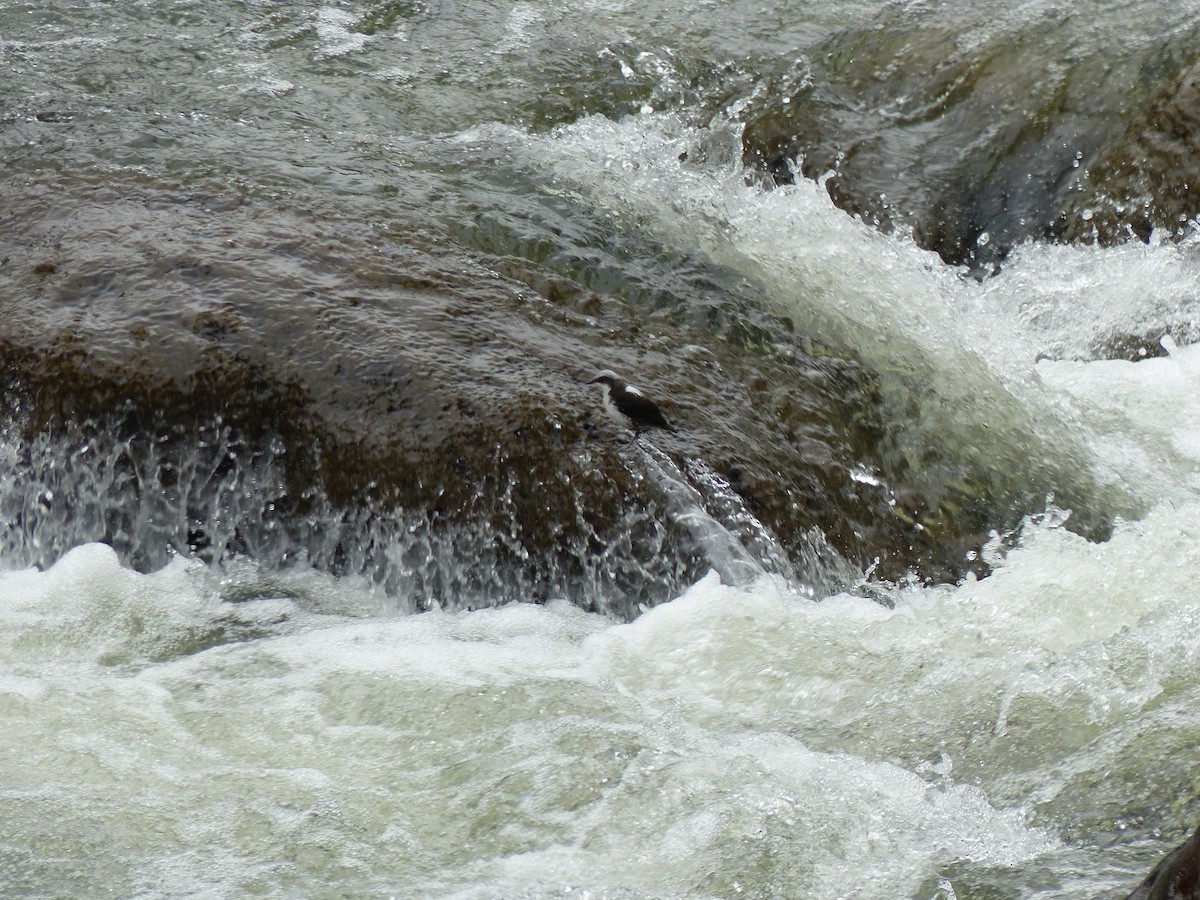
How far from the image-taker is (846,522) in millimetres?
3578

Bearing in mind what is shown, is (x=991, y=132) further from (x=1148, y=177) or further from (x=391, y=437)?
(x=391, y=437)

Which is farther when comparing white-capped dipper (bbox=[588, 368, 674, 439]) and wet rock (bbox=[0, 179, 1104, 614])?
white-capped dipper (bbox=[588, 368, 674, 439])

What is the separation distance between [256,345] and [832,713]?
178 cm

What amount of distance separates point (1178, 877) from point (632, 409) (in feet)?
6.41

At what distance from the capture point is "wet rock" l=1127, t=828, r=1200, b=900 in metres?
1.77

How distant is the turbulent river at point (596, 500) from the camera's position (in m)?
2.50

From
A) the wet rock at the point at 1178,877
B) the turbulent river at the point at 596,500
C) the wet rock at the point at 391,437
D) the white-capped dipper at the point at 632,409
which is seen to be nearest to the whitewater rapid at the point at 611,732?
the turbulent river at the point at 596,500

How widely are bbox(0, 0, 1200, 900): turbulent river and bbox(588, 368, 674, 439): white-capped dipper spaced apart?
66mm

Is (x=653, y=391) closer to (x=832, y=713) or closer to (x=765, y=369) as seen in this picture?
(x=765, y=369)

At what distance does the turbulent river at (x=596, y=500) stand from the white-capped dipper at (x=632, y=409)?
2.6 inches

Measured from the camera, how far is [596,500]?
3322 millimetres

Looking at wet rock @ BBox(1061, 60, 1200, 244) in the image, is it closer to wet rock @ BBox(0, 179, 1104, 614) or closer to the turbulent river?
the turbulent river

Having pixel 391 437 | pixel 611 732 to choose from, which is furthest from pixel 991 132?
pixel 611 732

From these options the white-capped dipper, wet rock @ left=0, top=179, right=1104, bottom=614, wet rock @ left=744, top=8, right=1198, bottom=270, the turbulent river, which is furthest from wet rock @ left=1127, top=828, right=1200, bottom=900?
wet rock @ left=744, top=8, right=1198, bottom=270
